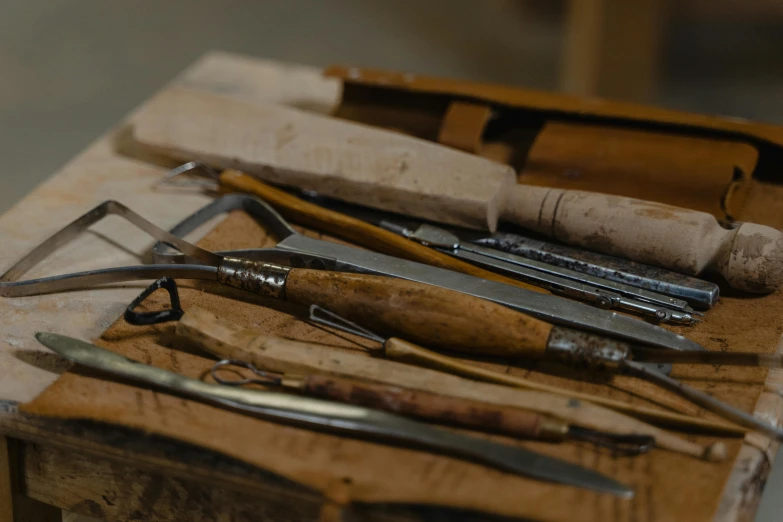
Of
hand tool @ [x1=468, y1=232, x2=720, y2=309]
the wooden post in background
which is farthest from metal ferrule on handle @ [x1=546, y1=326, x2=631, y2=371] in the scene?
the wooden post in background

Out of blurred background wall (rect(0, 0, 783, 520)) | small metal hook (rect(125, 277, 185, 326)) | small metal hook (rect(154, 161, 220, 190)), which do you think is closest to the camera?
small metal hook (rect(125, 277, 185, 326))

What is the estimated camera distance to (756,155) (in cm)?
152

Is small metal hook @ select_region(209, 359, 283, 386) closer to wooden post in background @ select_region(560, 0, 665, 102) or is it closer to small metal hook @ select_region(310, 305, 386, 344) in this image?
small metal hook @ select_region(310, 305, 386, 344)

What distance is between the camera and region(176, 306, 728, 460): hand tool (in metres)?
1.04

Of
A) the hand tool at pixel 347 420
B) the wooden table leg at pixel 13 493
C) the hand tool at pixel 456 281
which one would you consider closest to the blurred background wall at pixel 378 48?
the hand tool at pixel 456 281

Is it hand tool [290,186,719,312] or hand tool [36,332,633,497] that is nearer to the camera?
hand tool [36,332,633,497]

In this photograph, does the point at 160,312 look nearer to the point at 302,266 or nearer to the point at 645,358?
the point at 302,266

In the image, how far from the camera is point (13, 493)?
1191 millimetres

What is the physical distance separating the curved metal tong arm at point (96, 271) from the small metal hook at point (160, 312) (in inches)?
1.6

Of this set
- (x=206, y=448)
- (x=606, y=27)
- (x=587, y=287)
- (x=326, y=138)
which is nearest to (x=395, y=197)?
(x=326, y=138)

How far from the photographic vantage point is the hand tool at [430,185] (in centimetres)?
132

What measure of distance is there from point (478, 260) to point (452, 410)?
14.9 inches

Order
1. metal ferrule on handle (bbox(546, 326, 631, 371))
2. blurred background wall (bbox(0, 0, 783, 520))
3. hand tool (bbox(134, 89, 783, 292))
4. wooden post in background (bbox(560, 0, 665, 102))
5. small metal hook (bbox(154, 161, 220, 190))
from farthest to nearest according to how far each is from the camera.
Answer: blurred background wall (bbox(0, 0, 783, 520)) → wooden post in background (bbox(560, 0, 665, 102)) → small metal hook (bbox(154, 161, 220, 190)) → hand tool (bbox(134, 89, 783, 292)) → metal ferrule on handle (bbox(546, 326, 631, 371))

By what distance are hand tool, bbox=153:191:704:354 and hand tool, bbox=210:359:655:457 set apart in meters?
0.17
